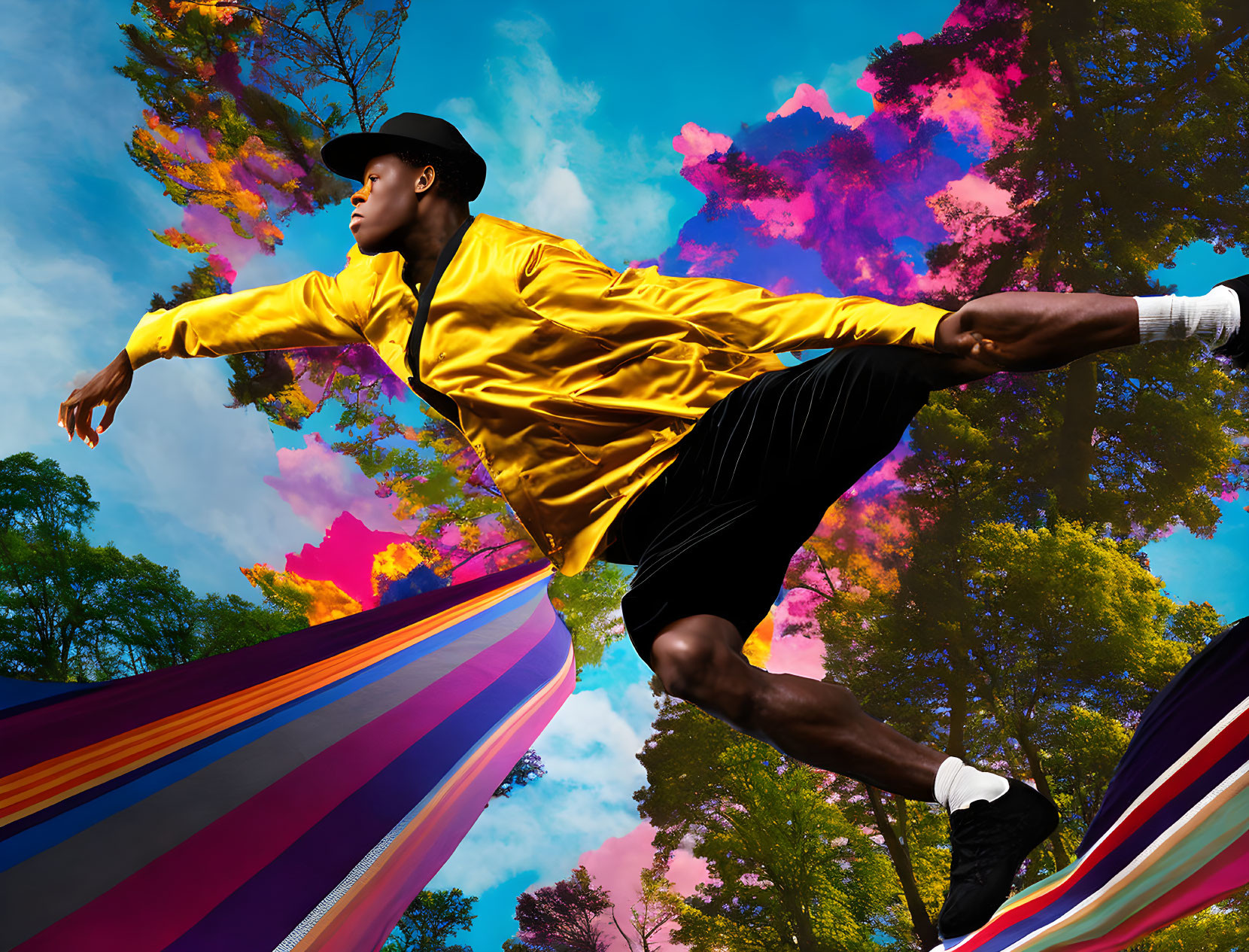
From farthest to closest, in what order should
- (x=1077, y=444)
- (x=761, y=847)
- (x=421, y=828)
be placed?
(x=761, y=847) < (x=1077, y=444) < (x=421, y=828)

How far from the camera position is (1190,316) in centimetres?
128

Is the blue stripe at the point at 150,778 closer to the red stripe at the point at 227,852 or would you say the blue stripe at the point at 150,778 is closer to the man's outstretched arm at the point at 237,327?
Answer: the red stripe at the point at 227,852

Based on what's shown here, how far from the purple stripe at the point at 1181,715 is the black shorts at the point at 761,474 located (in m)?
0.75

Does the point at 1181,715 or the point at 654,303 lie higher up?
the point at 654,303

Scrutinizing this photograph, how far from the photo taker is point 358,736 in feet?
7.66

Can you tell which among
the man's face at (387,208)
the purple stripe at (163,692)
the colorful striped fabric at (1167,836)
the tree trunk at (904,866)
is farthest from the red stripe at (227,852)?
the tree trunk at (904,866)

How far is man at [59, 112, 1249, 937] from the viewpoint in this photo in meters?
1.31

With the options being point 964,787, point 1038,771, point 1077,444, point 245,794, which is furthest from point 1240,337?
point 1038,771

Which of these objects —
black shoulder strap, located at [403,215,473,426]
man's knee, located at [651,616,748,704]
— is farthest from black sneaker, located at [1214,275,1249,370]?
black shoulder strap, located at [403,215,473,426]

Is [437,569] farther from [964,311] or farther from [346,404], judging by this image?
[964,311]

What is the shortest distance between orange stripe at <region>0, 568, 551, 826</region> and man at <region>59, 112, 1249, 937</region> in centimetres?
74

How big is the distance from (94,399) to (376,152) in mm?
895

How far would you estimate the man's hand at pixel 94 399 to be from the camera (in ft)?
6.18

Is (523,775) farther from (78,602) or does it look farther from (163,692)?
(163,692)
